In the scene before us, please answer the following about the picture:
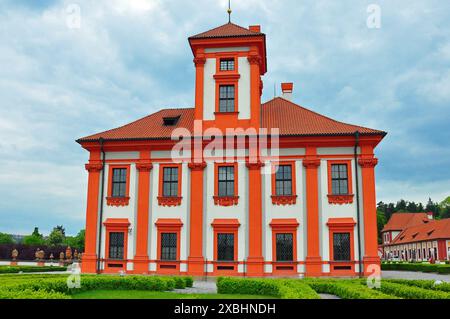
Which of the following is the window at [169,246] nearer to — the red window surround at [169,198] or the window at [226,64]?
the red window surround at [169,198]

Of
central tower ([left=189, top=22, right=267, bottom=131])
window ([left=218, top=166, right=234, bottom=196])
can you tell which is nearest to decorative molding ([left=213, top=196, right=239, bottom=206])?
window ([left=218, top=166, right=234, bottom=196])

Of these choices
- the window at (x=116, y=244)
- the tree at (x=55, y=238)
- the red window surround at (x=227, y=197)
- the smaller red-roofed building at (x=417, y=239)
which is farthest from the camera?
the tree at (x=55, y=238)

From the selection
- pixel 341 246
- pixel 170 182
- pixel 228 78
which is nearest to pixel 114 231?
pixel 170 182

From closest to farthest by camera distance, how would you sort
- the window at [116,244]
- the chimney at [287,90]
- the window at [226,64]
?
the window at [116,244] < the window at [226,64] < the chimney at [287,90]

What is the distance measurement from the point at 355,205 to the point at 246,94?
354 inches

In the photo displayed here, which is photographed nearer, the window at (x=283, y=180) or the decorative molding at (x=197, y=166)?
the window at (x=283, y=180)

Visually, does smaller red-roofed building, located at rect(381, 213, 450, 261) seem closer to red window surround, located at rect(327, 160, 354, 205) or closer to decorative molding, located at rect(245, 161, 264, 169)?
red window surround, located at rect(327, 160, 354, 205)

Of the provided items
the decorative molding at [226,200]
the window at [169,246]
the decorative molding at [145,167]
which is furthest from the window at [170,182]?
the decorative molding at [226,200]

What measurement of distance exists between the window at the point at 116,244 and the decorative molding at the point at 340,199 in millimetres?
12071

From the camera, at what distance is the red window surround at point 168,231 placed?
2652 cm

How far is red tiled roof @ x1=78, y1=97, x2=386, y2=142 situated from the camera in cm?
2682

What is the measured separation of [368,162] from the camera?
26.1 metres

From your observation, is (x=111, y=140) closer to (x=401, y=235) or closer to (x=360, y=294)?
(x=360, y=294)

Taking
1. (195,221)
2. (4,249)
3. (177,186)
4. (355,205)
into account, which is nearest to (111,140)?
(177,186)
